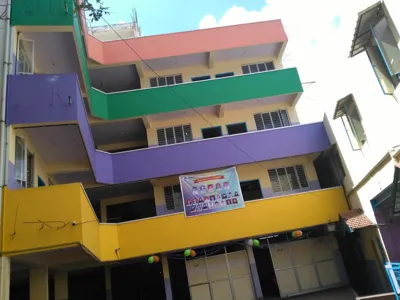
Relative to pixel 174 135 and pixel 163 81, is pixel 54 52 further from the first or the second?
pixel 163 81

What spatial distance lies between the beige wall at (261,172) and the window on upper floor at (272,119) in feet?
5.80

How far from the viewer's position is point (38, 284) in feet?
32.1

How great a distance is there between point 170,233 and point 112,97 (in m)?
6.31

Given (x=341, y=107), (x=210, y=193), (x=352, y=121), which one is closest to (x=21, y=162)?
(x=210, y=193)

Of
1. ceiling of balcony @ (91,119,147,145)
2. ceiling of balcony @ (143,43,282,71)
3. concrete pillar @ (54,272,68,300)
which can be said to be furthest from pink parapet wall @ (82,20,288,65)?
concrete pillar @ (54,272,68,300)

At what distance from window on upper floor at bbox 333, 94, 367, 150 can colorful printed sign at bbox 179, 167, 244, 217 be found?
434 cm

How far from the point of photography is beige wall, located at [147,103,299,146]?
15922 mm

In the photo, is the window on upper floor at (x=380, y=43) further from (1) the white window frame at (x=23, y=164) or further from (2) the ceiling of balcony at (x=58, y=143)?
(1) the white window frame at (x=23, y=164)

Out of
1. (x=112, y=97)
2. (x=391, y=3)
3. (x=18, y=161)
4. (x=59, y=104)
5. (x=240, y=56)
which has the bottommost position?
(x=18, y=161)

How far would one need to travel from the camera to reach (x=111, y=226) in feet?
41.4

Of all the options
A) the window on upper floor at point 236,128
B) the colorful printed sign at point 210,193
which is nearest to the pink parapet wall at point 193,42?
the window on upper floor at point 236,128

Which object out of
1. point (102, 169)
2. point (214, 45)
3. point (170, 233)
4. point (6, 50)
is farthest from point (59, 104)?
point (214, 45)

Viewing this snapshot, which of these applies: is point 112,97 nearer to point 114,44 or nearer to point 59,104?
point 114,44

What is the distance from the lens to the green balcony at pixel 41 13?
8719 mm
